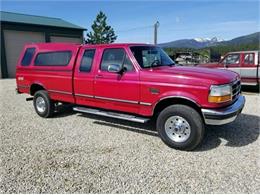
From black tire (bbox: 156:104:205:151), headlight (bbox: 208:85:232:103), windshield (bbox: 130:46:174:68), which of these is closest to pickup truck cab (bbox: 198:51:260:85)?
windshield (bbox: 130:46:174:68)

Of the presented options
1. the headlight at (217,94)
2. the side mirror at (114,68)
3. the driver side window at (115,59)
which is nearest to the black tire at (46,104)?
the driver side window at (115,59)

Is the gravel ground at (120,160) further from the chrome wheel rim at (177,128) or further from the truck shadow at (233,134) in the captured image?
the chrome wheel rim at (177,128)

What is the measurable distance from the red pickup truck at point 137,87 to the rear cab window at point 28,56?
1.3 inches

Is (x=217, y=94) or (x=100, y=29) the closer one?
(x=217, y=94)

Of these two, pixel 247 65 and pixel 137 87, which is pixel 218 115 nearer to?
pixel 137 87

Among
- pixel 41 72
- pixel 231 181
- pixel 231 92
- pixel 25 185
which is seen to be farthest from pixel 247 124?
pixel 41 72

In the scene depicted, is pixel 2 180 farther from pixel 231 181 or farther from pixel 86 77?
pixel 231 181

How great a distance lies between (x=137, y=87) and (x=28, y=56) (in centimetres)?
420

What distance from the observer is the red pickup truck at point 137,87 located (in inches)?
167

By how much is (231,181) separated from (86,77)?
3837mm

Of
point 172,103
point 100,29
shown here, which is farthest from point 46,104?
point 100,29

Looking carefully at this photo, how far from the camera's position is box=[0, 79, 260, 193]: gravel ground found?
3.31 metres

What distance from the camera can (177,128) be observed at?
4508 millimetres

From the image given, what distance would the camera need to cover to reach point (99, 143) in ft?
16.0
